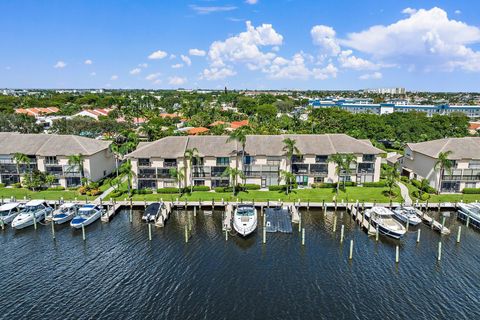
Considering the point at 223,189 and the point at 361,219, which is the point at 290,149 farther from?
the point at 361,219

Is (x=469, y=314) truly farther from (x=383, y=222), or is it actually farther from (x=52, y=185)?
(x=52, y=185)

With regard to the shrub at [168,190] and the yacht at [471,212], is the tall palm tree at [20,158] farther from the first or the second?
the yacht at [471,212]

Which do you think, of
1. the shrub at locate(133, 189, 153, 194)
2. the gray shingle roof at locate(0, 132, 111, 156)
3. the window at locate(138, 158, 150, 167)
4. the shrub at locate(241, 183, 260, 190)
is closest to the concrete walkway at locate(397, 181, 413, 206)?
the shrub at locate(241, 183, 260, 190)

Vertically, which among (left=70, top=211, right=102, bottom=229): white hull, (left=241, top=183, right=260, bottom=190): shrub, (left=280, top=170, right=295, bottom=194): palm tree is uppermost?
(left=280, top=170, right=295, bottom=194): palm tree

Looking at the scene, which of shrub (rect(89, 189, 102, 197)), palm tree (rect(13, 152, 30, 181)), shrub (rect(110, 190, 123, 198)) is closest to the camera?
shrub (rect(110, 190, 123, 198))

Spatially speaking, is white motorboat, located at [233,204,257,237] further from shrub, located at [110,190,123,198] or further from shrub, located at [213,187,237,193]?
shrub, located at [110,190,123,198]

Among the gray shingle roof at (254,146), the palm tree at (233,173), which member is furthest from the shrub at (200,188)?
the gray shingle roof at (254,146)
